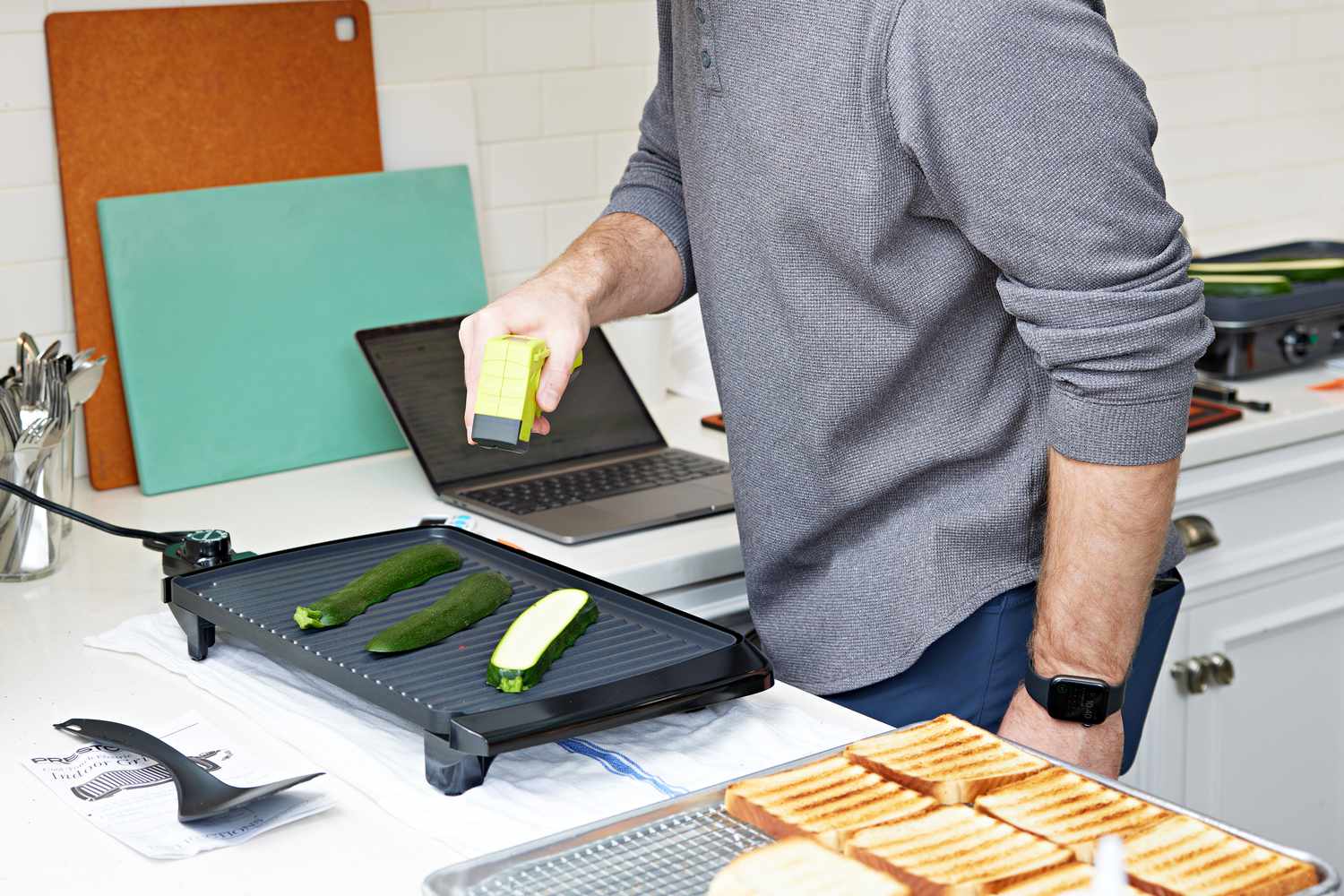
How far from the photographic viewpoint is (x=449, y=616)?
1.19 metres

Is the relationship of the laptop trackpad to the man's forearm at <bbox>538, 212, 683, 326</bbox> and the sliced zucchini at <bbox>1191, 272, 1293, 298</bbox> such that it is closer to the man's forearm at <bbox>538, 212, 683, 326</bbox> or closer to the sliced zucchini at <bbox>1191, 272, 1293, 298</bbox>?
the man's forearm at <bbox>538, 212, 683, 326</bbox>

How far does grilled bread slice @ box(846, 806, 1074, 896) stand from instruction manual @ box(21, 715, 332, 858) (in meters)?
0.40

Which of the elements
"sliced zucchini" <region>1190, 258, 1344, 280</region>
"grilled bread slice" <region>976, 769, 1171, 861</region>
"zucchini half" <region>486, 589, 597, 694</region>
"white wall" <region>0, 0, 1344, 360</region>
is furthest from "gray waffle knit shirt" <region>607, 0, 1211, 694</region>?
"sliced zucchini" <region>1190, 258, 1344, 280</region>

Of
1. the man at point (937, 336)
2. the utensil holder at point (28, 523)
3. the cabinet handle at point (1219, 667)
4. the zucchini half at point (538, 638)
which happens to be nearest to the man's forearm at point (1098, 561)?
the man at point (937, 336)

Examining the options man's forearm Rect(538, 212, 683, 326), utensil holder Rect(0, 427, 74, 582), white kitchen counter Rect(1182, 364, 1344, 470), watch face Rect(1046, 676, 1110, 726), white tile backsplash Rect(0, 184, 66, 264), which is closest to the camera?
watch face Rect(1046, 676, 1110, 726)

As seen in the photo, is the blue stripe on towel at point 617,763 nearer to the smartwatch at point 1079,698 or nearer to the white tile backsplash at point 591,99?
the smartwatch at point 1079,698

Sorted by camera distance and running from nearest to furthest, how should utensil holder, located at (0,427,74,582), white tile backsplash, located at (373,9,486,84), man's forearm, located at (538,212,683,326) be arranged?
1. man's forearm, located at (538,212,683,326)
2. utensil holder, located at (0,427,74,582)
3. white tile backsplash, located at (373,9,486,84)

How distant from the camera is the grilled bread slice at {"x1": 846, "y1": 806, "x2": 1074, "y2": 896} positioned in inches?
30.9

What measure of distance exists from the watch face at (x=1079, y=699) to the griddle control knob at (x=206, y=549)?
2.32ft

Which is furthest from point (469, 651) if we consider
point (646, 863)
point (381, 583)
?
point (646, 863)

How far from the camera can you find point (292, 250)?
76.4 inches

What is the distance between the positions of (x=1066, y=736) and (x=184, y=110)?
1.27m

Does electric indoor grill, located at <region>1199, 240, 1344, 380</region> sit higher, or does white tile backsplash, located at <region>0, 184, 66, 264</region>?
white tile backsplash, located at <region>0, 184, 66, 264</region>

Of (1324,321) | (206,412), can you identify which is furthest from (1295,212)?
(206,412)
